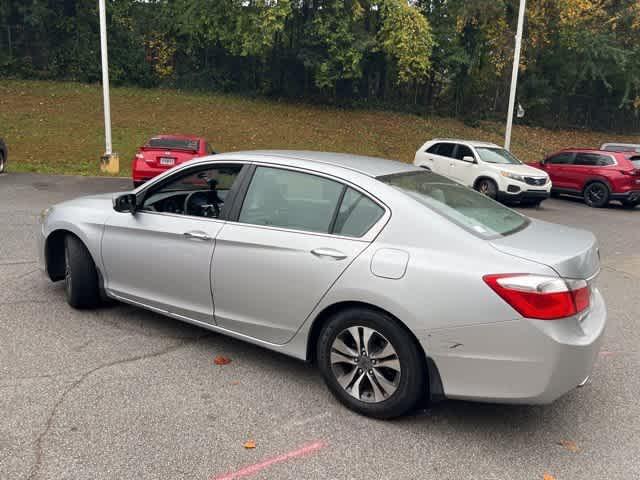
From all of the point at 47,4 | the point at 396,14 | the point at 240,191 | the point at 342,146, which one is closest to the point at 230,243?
the point at 240,191

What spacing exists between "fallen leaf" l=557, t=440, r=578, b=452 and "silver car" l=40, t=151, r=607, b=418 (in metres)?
0.40

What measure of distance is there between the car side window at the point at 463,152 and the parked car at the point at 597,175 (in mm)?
3153

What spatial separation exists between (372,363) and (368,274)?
539mm

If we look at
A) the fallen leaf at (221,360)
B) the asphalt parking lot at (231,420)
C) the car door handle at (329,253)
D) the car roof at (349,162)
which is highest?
the car roof at (349,162)

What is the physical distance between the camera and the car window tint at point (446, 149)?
15664mm

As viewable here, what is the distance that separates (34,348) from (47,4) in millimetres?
33252

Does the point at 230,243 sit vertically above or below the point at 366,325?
above

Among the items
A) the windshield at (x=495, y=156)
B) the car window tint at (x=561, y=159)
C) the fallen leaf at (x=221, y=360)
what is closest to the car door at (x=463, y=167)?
the windshield at (x=495, y=156)

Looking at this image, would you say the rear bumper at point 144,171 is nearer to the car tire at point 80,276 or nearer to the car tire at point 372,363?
the car tire at point 80,276

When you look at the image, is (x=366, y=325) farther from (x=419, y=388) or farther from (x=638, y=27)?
(x=638, y=27)

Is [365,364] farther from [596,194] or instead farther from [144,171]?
[596,194]

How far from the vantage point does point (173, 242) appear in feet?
13.5

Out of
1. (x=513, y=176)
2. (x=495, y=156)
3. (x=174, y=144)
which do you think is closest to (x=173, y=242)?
(x=174, y=144)

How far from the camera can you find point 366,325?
3.26 m
